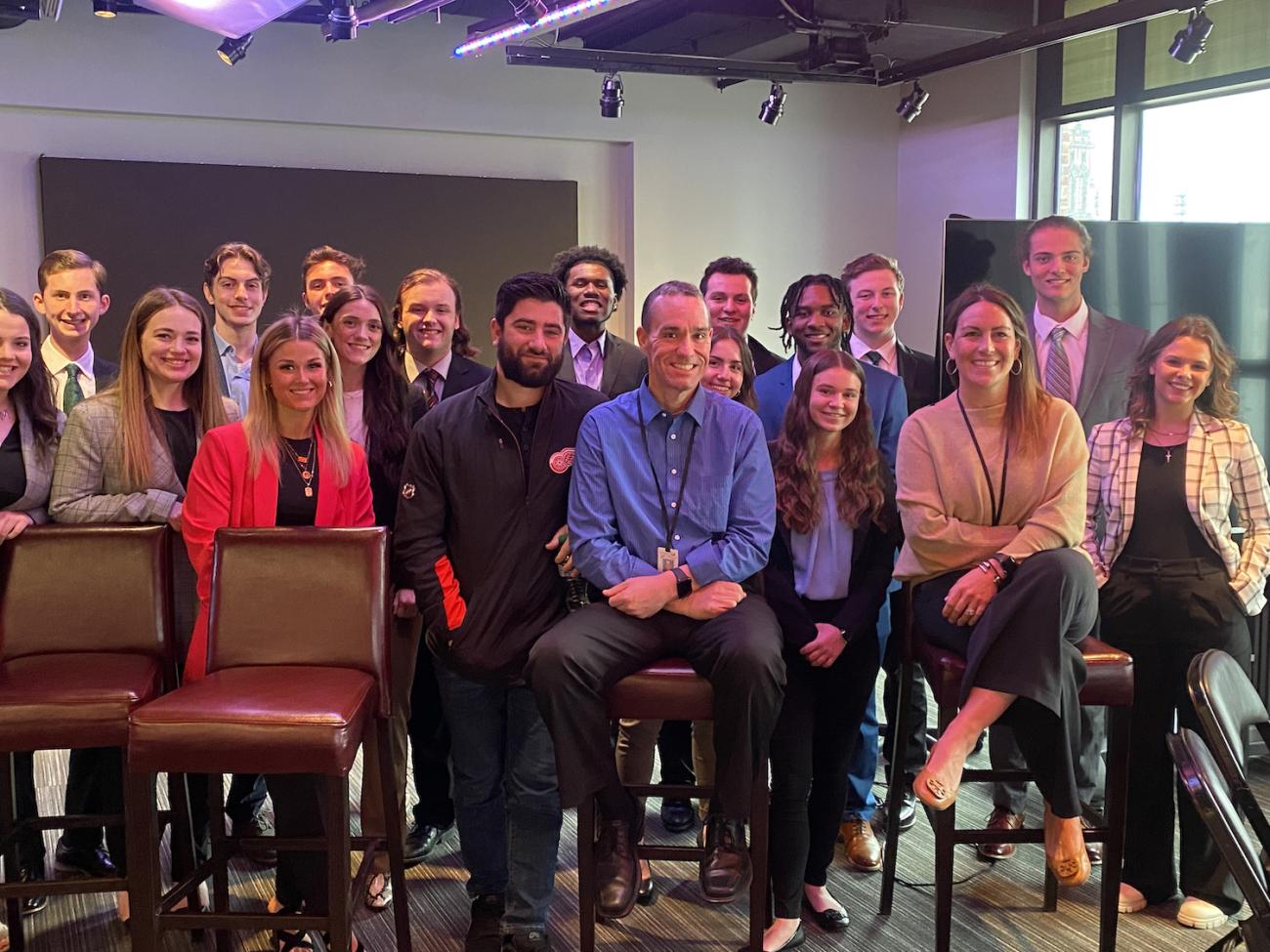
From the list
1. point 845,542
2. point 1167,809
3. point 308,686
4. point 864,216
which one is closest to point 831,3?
point 864,216

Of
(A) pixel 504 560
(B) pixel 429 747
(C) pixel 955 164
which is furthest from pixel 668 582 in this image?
(C) pixel 955 164

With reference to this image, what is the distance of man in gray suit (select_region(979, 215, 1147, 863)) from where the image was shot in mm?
3781

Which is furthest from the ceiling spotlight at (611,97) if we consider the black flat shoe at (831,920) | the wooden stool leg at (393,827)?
the black flat shoe at (831,920)

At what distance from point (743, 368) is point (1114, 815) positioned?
163 cm

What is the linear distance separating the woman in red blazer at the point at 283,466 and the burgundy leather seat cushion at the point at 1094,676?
5.02 feet

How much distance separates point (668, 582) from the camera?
2.76m

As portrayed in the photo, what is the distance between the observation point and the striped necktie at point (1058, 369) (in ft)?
12.6

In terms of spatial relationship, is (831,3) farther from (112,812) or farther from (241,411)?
(112,812)

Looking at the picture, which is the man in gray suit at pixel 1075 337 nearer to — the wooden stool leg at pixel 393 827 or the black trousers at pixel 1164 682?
the black trousers at pixel 1164 682

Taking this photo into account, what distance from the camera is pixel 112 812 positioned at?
3109 mm

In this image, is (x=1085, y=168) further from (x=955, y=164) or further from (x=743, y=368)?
(x=743, y=368)

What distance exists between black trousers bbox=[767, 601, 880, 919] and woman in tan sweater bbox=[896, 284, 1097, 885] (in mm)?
249

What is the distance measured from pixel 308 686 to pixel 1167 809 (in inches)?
93.0

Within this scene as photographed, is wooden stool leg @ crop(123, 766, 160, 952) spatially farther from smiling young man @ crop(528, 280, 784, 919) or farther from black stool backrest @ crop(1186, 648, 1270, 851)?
black stool backrest @ crop(1186, 648, 1270, 851)
